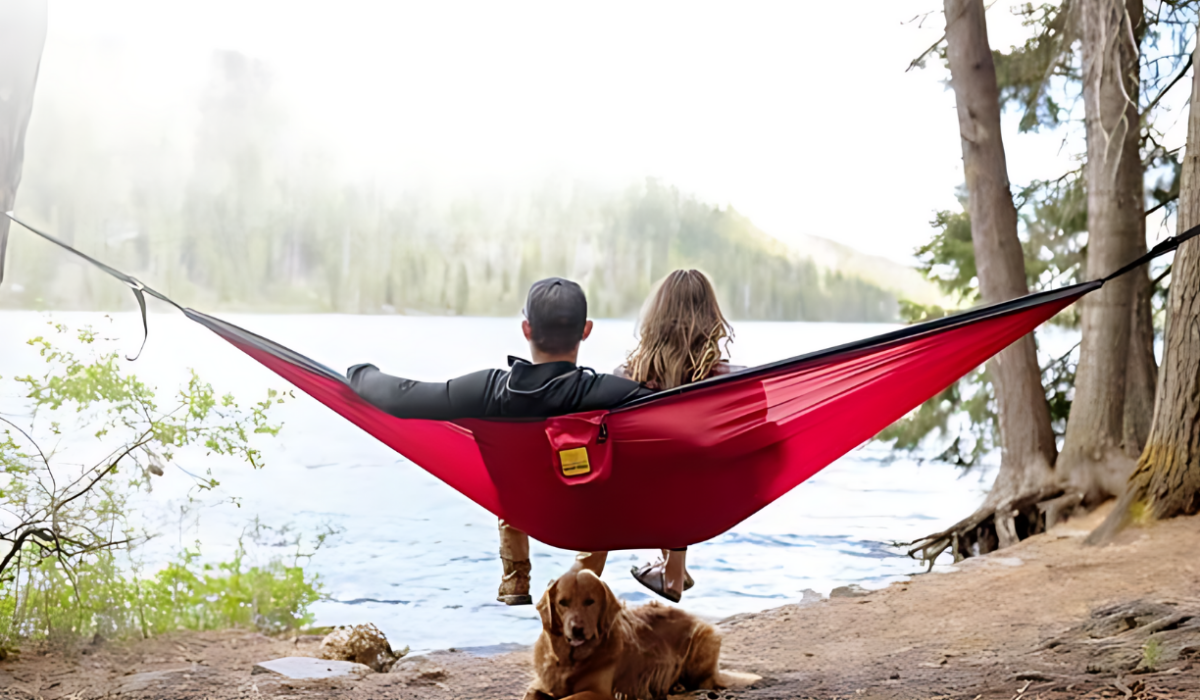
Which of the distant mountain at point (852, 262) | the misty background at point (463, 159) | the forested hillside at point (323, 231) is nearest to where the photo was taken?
the forested hillside at point (323, 231)

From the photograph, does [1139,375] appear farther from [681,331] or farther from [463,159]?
[463,159]

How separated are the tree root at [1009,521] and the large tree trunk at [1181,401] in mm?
827

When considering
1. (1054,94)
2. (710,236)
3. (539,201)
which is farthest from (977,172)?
(539,201)

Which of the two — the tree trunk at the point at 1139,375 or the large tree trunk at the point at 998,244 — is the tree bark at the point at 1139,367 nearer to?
the tree trunk at the point at 1139,375

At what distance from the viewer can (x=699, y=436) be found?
1.95 meters

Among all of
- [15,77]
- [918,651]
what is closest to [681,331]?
[918,651]

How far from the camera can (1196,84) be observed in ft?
11.9

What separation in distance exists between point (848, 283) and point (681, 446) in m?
15.3

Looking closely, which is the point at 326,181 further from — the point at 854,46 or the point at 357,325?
the point at 854,46

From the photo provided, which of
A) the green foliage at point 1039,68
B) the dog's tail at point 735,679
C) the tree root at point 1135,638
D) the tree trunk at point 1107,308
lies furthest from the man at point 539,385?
the green foliage at point 1039,68

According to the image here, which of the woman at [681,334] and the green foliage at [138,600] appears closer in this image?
the woman at [681,334]

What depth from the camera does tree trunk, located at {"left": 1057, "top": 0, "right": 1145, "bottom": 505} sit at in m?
4.55

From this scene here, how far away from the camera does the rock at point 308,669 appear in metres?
2.84

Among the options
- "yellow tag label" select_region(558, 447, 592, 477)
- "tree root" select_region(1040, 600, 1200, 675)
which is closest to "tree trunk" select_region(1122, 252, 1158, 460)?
"tree root" select_region(1040, 600, 1200, 675)
